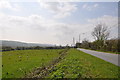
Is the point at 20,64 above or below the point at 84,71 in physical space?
below

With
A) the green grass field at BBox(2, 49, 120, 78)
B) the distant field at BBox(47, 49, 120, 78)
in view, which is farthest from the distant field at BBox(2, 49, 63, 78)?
the distant field at BBox(47, 49, 120, 78)

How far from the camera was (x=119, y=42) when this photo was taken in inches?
937

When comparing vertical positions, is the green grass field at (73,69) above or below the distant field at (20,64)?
above

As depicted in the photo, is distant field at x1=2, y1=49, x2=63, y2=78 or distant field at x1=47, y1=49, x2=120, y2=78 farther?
distant field at x1=2, y1=49, x2=63, y2=78

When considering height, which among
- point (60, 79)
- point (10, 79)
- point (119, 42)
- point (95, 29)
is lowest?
point (10, 79)

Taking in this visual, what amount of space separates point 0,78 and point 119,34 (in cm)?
2580

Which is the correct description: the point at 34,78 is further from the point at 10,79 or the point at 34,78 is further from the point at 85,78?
the point at 85,78

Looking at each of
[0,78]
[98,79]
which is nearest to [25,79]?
[0,78]

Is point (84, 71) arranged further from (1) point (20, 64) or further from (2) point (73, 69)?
(1) point (20, 64)

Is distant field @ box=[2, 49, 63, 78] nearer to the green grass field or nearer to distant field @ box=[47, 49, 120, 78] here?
the green grass field

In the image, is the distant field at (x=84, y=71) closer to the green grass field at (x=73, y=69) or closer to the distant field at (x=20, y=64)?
the green grass field at (x=73, y=69)

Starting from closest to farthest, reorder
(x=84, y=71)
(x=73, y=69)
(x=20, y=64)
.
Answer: (x=84, y=71), (x=73, y=69), (x=20, y=64)

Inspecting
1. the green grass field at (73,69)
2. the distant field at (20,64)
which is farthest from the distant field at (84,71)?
the distant field at (20,64)

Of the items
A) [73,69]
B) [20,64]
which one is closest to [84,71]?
[73,69]
